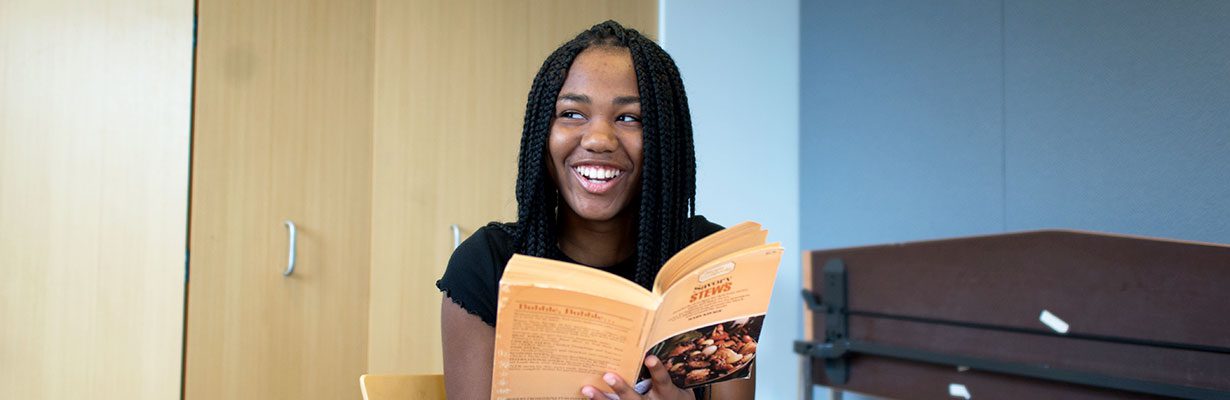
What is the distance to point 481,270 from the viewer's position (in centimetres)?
125

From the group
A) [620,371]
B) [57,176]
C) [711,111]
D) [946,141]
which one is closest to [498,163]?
[711,111]

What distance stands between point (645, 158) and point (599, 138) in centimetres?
8

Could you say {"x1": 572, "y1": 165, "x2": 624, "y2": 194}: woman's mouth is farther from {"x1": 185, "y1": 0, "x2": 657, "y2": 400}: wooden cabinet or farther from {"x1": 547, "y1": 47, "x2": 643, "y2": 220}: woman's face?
{"x1": 185, "y1": 0, "x2": 657, "y2": 400}: wooden cabinet

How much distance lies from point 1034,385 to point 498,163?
1.66m

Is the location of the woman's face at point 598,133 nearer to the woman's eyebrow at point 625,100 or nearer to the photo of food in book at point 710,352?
the woman's eyebrow at point 625,100

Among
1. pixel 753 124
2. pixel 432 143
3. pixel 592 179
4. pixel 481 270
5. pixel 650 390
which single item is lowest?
pixel 650 390

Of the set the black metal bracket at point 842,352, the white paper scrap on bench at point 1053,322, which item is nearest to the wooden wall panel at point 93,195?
the black metal bracket at point 842,352

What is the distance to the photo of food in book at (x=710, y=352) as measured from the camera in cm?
101

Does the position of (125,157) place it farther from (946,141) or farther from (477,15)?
(946,141)

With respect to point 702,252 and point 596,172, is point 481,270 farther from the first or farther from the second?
point 702,252

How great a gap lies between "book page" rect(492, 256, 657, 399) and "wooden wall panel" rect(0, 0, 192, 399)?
1.75m

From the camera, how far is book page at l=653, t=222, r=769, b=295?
A: 98 cm

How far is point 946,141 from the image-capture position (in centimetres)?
294

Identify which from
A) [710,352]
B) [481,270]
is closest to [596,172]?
[481,270]
